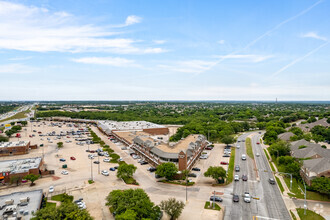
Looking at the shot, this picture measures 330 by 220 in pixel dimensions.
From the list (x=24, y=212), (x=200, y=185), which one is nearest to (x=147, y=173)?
(x=200, y=185)

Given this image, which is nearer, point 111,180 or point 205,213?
point 205,213

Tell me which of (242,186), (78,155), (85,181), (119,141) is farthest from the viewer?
(119,141)

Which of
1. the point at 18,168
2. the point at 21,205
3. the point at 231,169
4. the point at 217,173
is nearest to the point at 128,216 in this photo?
the point at 21,205

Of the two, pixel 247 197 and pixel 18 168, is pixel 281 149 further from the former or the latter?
pixel 18 168

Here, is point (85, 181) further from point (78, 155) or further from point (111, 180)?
point (78, 155)

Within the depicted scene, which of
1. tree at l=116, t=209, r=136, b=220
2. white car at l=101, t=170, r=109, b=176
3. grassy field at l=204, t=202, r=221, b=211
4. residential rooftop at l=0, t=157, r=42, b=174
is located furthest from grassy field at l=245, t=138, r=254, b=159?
residential rooftop at l=0, t=157, r=42, b=174

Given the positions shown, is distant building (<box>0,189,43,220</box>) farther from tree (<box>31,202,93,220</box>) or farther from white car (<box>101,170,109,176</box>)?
white car (<box>101,170,109,176</box>)

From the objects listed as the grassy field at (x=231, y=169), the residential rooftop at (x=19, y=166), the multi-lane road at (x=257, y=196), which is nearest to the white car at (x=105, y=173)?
the residential rooftop at (x=19, y=166)
